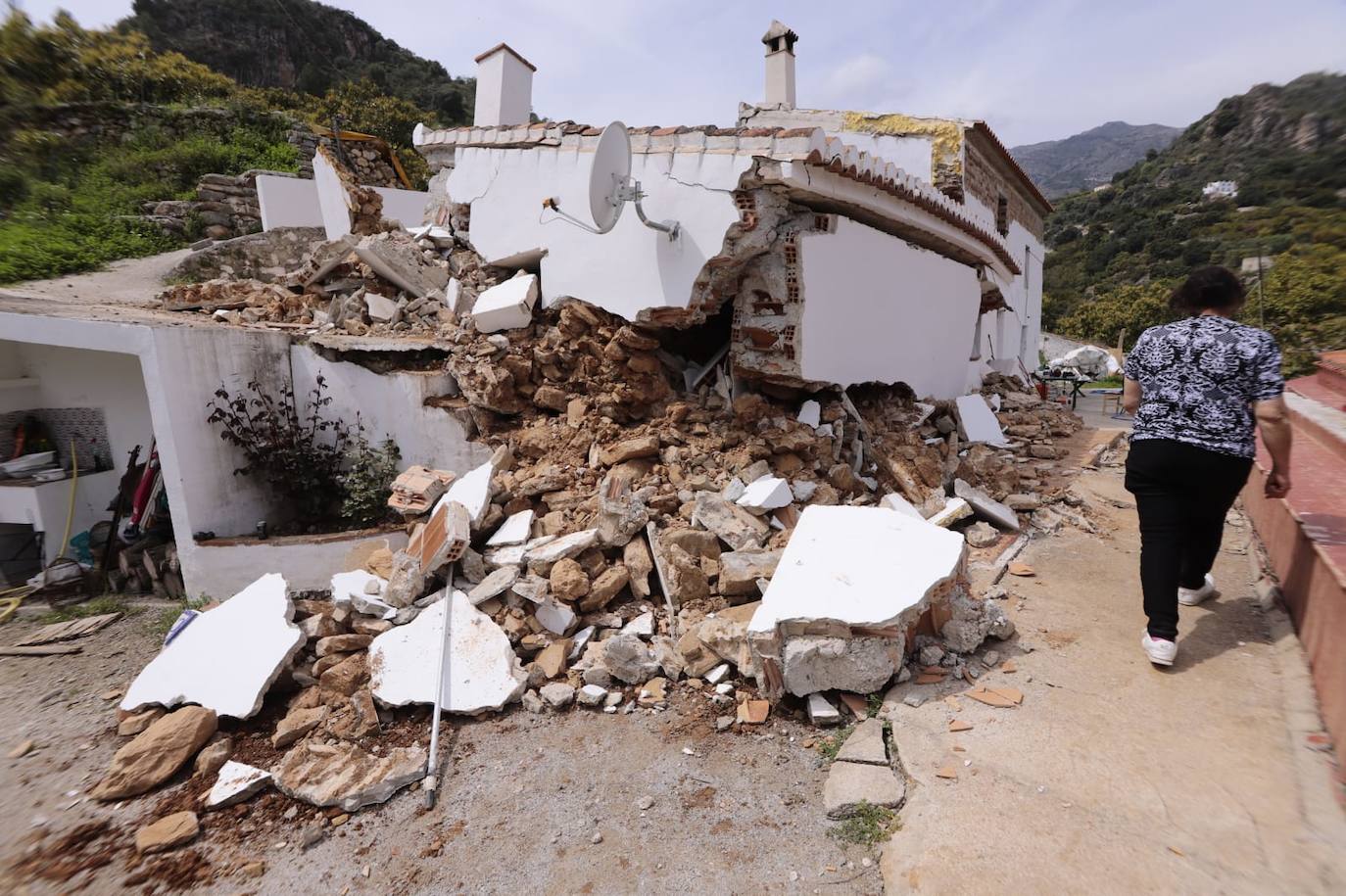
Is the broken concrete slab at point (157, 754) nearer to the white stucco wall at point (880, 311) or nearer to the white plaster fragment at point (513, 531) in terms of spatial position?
the white plaster fragment at point (513, 531)

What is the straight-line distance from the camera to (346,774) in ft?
9.36

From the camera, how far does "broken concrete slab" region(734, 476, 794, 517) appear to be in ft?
13.8

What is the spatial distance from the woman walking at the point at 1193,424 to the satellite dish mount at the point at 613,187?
3.30m

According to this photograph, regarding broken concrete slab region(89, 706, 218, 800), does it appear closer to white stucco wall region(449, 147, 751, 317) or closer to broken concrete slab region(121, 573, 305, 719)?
broken concrete slab region(121, 573, 305, 719)

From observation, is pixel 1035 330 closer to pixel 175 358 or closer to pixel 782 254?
pixel 782 254

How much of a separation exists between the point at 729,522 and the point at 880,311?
Answer: 2962 mm

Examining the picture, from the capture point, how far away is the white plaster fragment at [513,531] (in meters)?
4.30

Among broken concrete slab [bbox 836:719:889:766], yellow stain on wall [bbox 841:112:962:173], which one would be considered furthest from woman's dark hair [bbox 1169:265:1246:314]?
yellow stain on wall [bbox 841:112:962:173]

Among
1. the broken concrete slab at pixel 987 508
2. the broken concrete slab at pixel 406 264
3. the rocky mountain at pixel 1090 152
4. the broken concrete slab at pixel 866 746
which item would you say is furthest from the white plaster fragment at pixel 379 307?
the rocky mountain at pixel 1090 152

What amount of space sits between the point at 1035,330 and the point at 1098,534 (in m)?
18.4

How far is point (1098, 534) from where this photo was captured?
456cm

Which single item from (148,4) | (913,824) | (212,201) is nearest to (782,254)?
(913,824)

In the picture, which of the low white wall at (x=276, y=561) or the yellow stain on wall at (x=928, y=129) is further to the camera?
the yellow stain on wall at (x=928, y=129)

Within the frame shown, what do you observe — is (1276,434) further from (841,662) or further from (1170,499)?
(841,662)
